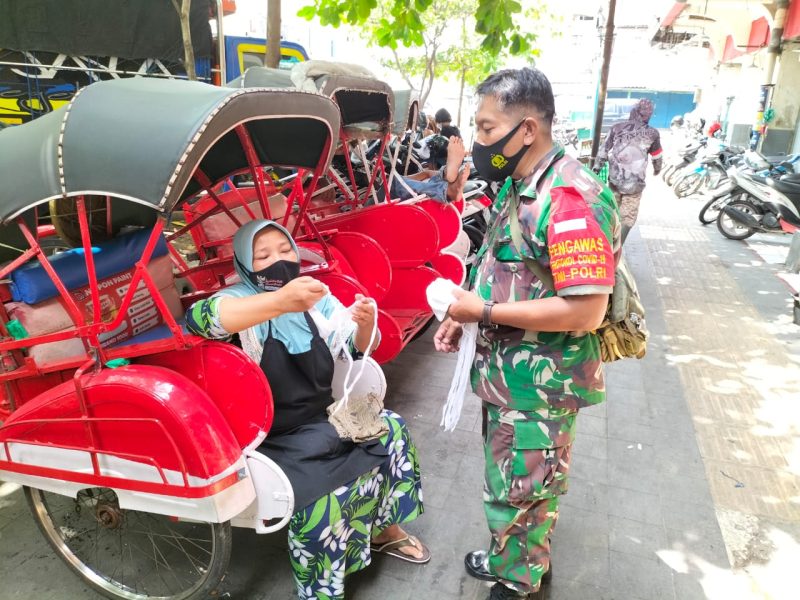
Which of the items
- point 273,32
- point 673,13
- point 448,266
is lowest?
point 448,266

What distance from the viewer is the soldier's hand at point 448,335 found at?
2.11 m

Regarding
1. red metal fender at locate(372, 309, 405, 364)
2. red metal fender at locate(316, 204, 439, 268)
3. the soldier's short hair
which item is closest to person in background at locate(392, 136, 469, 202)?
red metal fender at locate(316, 204, 439, 268)

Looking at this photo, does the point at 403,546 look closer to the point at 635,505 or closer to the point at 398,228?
the point at 635,505

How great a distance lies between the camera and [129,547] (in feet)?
8.25

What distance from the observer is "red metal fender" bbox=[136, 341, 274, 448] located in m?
1.88

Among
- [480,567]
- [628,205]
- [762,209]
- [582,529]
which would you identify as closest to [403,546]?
[480,567]

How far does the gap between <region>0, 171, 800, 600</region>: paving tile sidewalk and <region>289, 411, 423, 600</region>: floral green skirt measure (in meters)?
0.28

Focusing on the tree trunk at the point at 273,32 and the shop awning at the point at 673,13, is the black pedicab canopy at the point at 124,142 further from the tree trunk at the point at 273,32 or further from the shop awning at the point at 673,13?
the shop awning at the point at 673,13

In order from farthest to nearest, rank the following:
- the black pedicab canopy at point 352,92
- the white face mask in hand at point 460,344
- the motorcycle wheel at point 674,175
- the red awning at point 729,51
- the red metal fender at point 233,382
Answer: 1. the red awning at point 729,51
2. the motorcycle wheel at point 674,175
3. the black pedicab canopy at point 352,92
4. the red metal fender at point 233,382
5. the white face mask in hand at point 460,344

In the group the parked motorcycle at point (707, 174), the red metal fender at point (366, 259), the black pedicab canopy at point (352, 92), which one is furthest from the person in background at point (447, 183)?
the parked motorcycle at point (707, 174)

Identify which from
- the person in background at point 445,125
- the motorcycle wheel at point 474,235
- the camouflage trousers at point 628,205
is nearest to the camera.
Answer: the motorcycle wheel at point 474,235

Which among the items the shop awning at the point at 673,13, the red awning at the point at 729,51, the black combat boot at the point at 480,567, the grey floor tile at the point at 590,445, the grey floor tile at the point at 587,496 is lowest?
the grey floor tile at the point at 590,445

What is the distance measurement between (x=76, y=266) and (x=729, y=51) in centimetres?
1832

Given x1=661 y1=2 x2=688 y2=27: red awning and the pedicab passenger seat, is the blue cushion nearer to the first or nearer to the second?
the pedicab passenger seat
